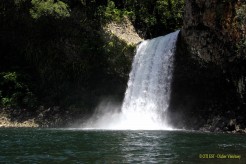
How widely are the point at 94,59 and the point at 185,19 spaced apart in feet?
33.3

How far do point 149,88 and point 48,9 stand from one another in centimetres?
1128

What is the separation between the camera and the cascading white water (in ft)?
106

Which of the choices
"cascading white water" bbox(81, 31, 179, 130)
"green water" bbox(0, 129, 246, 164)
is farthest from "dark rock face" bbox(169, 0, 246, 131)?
"green water" bbox(0, 129, 246, 164)

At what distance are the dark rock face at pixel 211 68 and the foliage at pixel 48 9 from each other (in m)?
11.0

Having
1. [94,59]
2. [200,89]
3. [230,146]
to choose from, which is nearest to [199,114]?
[200,89]

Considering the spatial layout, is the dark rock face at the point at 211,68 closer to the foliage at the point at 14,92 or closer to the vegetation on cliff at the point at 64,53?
the vegetation on cliff at the point at 64,53

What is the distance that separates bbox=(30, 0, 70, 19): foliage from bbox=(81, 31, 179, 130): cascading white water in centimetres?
749

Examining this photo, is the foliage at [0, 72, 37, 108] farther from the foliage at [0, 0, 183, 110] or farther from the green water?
the green water

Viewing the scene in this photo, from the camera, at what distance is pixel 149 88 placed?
110 ft

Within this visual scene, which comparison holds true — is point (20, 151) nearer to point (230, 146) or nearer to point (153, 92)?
point (230, 146)

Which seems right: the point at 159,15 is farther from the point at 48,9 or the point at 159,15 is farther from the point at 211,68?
the point at 211,68

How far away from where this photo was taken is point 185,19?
102 ft

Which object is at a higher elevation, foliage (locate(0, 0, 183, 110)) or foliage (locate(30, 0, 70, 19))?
foliage (locate(30, 0, 70, 19))

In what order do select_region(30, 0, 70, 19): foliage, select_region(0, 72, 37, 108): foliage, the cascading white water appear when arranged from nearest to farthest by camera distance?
the cascading white water, select_region(30, 0, 70, 19): foliage, select_region(0, 72, 37, 108): foliage
